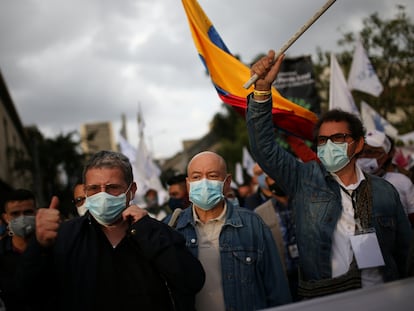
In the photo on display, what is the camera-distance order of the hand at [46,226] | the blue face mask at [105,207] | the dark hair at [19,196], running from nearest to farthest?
the hand at [46,226]
the blue face mask at [105,207]
the dark hair at [19,196]

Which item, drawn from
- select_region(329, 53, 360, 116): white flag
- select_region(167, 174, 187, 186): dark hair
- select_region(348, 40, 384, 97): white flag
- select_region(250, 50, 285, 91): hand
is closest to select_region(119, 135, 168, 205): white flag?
select_region(348, 40, 384, 97): white flag

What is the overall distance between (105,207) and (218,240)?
2.70 ft

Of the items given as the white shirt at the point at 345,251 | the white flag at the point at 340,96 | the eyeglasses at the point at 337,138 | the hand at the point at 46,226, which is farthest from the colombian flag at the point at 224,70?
the white flag at the point at 340,96

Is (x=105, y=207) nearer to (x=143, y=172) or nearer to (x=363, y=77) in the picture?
(x=363, y=77)

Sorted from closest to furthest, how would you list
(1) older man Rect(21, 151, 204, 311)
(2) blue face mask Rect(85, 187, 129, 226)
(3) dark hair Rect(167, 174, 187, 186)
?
1. (1) older man Rect(21, 151, 204, 311)
2. (2) blue face mask Rect(85, 187, 129, 226)
3. (3) dark hair Rect(167, 174, 187, 186)

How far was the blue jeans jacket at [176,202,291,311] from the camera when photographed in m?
3.04

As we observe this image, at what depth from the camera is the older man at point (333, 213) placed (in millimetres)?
3039

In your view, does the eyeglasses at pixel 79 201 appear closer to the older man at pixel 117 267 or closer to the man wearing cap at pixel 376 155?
the older man at pixel 117 267

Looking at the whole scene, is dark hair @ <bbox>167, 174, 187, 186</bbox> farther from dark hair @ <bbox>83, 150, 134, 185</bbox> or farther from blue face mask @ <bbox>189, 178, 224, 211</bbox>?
dark hair @ <bbox>83, 150, 134, 185</bbox>

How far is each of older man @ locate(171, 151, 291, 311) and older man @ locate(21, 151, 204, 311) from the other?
17.3 inches

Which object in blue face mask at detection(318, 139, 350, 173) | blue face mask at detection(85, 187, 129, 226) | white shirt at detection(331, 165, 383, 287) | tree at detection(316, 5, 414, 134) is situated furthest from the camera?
tree at detection(316, 5, 414, 134)

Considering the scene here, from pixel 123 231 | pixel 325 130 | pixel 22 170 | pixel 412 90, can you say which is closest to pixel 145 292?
pixel 123 231

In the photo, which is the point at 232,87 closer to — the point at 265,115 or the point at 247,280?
the point at 265,115

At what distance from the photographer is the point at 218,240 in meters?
3.22
